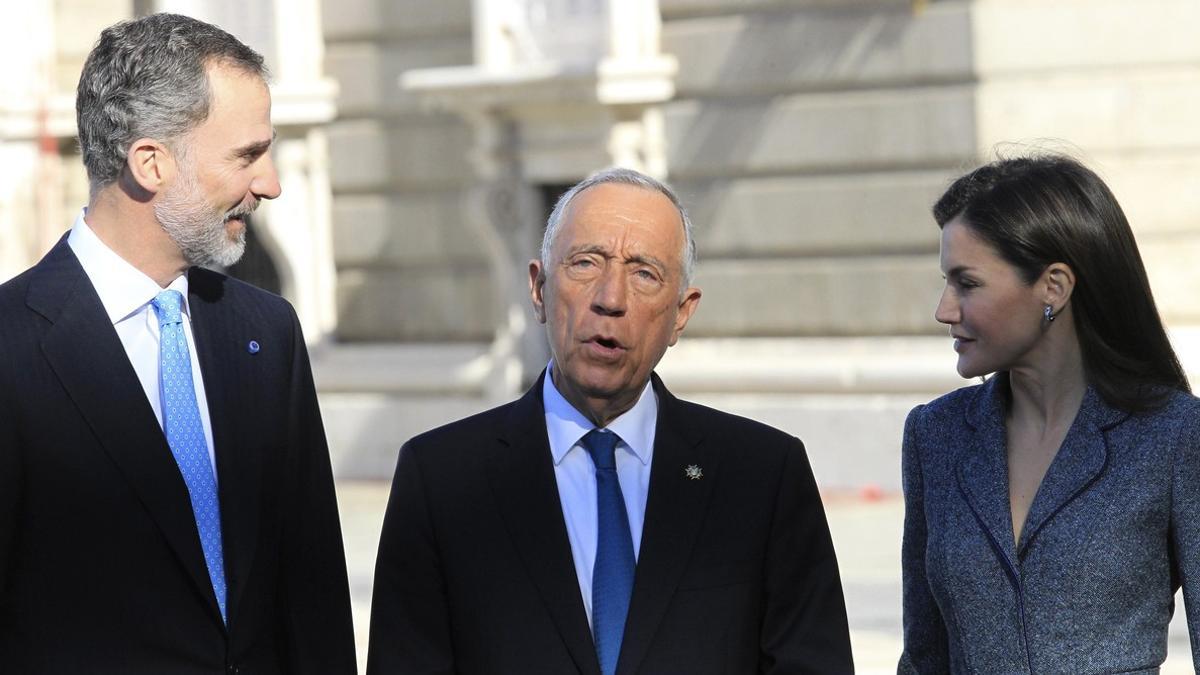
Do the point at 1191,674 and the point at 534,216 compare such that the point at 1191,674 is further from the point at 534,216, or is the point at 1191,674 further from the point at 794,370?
the point at 534,216

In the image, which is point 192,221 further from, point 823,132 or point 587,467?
point 823,132

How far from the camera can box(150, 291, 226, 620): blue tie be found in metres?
3.78

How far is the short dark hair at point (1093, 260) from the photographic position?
155 inches

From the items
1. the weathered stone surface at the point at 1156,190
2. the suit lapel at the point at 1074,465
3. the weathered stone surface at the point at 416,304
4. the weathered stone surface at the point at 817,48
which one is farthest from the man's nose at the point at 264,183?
the weathered stone surface at the point at 416,304

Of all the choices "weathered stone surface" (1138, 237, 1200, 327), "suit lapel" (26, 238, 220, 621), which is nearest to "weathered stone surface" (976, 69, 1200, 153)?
"weathered stone surface" (1138, 237, 1200, 327)

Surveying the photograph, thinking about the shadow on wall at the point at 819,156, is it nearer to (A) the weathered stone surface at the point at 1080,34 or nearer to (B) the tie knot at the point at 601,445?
(A) the weathered stone surface at the point at 1080,34

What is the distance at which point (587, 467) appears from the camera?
12.2 ft

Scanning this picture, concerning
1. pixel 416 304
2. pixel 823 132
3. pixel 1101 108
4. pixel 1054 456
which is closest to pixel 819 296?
Result: pixel 823 132

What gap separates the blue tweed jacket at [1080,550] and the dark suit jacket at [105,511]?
1.31 metres

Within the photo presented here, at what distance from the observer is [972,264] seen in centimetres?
400

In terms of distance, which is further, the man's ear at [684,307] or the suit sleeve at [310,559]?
the suit sleeve at [310,559]

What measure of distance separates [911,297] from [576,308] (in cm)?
894

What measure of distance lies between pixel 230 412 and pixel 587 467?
69cm

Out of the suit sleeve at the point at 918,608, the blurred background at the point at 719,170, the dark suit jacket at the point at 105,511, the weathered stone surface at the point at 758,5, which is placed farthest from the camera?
the weathered stone surface at the point at 758,5
